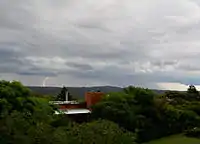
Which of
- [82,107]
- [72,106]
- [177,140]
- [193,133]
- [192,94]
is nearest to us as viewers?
[177,140]

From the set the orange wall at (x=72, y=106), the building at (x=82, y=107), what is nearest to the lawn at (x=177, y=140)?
the building at (x=82, y=107)

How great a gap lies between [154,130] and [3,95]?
19.6 metres

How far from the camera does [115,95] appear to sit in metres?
46.4

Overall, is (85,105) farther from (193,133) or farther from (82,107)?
(193,133)

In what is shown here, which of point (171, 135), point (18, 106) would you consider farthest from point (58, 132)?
point (171, 135)

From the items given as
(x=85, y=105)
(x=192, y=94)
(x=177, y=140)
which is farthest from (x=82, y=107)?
(x=192, y=94)

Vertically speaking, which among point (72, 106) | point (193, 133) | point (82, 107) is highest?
point (72, 106)

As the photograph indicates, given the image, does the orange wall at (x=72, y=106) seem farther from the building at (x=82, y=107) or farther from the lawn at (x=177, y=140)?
the lawn at (x=177, y=140)

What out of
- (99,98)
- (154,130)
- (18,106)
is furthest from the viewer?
(99,98)

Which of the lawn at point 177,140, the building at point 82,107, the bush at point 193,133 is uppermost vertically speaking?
the building at point 82,107

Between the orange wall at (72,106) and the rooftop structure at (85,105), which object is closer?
the rooftop structure at (85,105)

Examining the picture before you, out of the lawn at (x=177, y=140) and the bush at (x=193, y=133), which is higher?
the bush at (x=193, y=133)

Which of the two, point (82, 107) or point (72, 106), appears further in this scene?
point (82, 107)

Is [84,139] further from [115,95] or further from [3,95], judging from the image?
[115,95]
